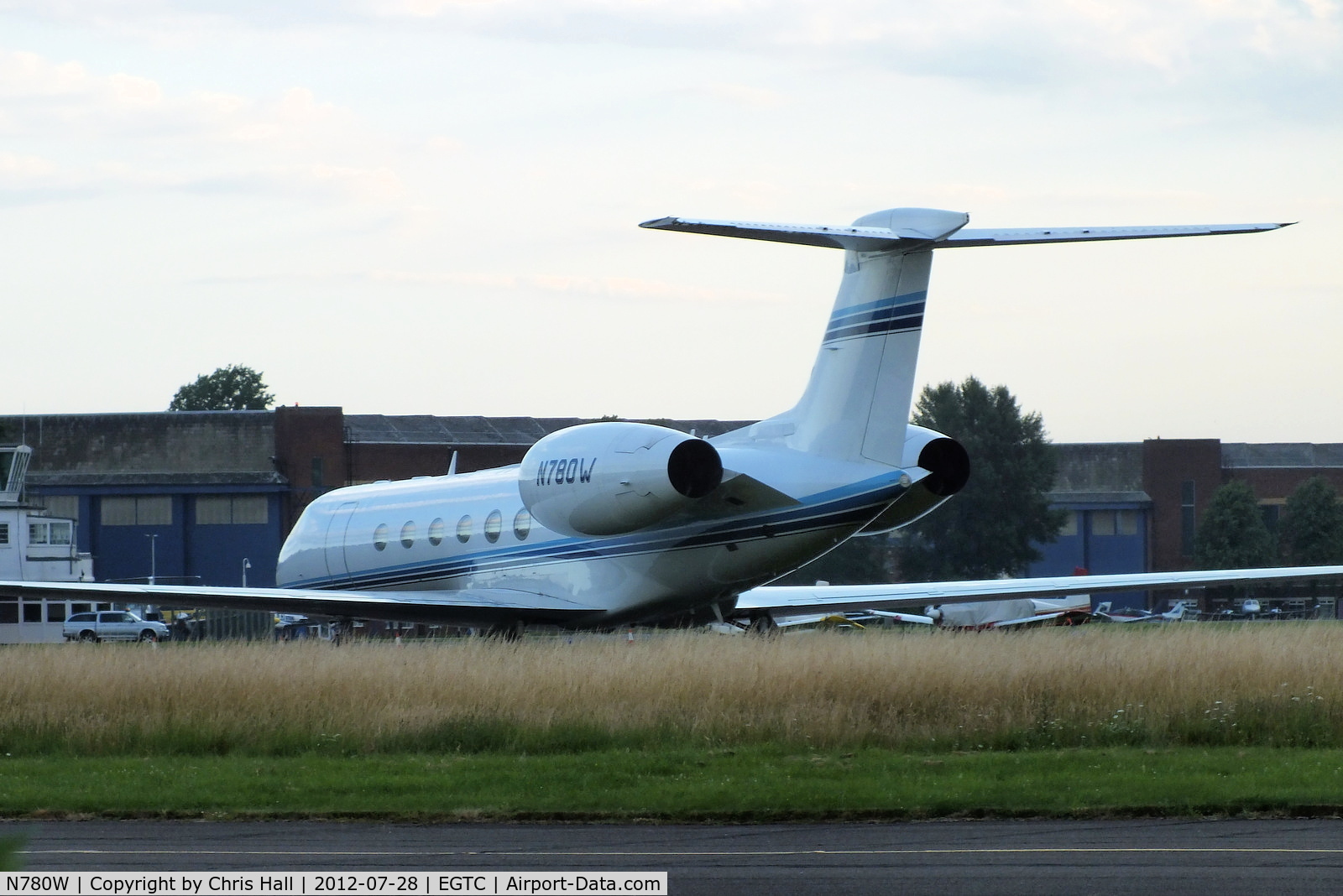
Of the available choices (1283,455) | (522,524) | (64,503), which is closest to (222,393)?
(64,503)

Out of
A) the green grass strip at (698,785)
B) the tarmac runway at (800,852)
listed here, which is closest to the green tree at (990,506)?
the green grass strip at (698,785)

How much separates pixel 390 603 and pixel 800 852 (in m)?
13.0

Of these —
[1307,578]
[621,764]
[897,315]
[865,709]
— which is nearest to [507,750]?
Answer: [621,764]

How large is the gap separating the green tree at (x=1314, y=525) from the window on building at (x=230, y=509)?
147 ft

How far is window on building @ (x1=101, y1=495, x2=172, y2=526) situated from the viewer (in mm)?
71250

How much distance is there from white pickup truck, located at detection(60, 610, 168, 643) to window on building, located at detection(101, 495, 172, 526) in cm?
1444

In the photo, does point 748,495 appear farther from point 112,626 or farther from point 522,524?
point 112,626

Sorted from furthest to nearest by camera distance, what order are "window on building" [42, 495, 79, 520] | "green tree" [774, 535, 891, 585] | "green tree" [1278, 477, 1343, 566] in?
"green tree" [774, 535, 891, 585], "green tree" [1278, 477, 1343, 566], "window on building" [42, 495, 79, 520]

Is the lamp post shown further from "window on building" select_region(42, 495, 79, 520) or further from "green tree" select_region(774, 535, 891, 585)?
"green tree" select_region(774, 535, 891, 585)

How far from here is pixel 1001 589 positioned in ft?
73.2

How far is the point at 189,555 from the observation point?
70938mm

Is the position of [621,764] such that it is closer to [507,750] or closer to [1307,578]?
[507,750]

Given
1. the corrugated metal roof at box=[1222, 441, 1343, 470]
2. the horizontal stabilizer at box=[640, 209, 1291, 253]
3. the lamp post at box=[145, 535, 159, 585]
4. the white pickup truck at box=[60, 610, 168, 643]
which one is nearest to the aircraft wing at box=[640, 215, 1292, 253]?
the horizontal stabilizer at box=[640, 209, 1291, 253]
